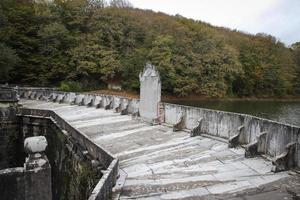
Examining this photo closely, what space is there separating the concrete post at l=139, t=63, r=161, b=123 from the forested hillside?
2964 cm

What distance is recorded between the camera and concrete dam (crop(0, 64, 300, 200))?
5.96 meters

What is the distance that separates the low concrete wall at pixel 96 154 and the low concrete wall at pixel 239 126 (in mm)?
3850

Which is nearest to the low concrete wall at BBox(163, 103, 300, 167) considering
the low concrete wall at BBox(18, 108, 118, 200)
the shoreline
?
the low concrete wall at BBox(18, 108, 118, 200)

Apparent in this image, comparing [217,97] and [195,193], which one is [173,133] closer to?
[195,193]

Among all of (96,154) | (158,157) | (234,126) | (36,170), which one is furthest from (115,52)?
(36,170)

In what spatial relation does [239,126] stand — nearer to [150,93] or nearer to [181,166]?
[181,166]

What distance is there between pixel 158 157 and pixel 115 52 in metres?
41.4

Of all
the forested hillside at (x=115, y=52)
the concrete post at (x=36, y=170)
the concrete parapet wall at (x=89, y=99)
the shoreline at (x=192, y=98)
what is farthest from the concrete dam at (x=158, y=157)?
the shoreline at (x=192, y=98)

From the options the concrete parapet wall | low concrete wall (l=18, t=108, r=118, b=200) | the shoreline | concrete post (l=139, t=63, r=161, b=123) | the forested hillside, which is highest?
the forested hillside

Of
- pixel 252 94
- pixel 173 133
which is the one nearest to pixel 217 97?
pixel 252 94

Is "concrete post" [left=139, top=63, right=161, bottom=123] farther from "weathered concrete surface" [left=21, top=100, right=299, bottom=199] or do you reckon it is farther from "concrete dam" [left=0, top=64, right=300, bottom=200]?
"weathered concrete surface" [left=21, top=100, right=299, bottom=199]

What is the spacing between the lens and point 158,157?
9094 millimetres

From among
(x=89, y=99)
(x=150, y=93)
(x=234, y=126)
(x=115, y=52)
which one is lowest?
(x=89, y=99)

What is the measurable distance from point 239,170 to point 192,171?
1.11 metres
